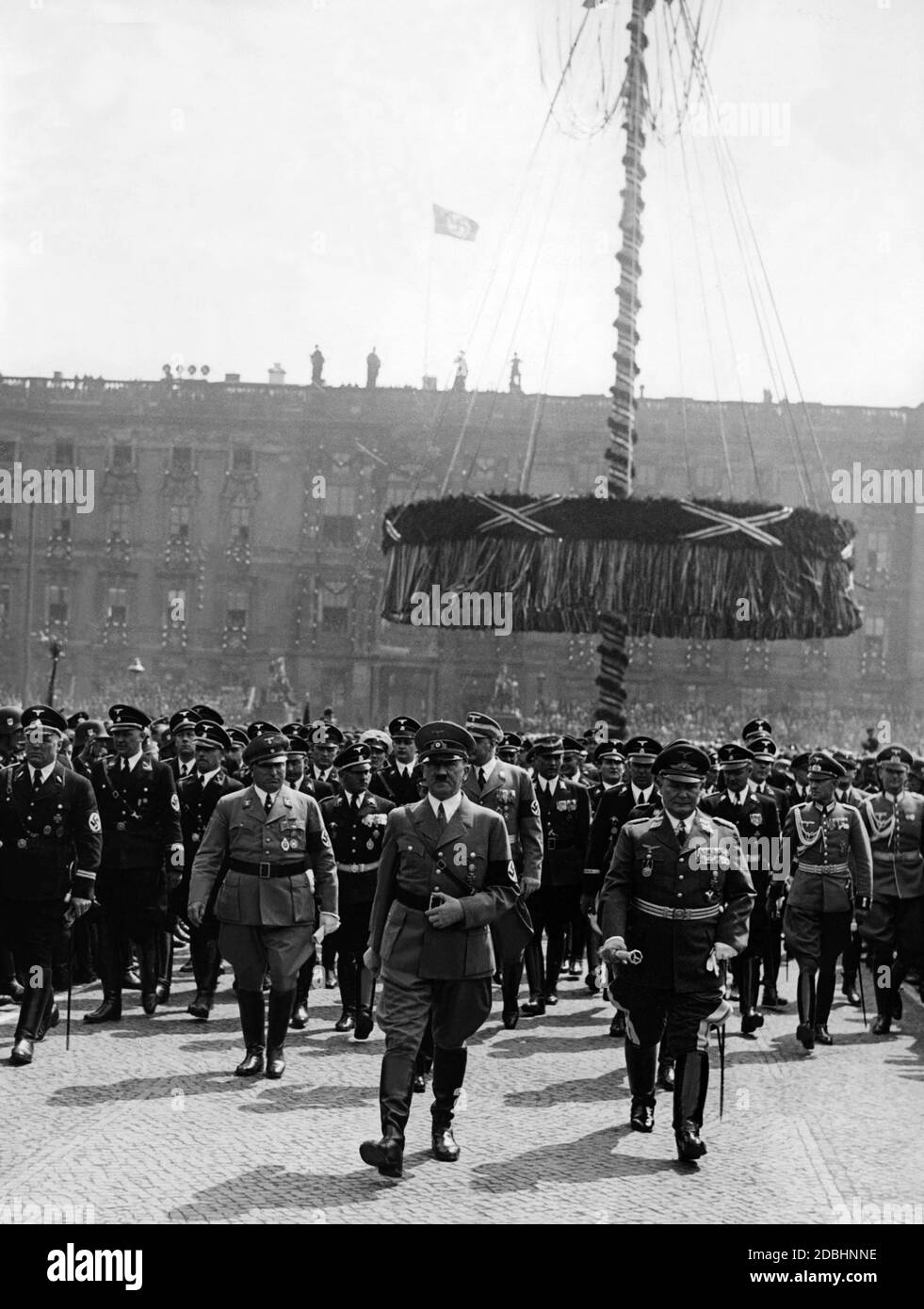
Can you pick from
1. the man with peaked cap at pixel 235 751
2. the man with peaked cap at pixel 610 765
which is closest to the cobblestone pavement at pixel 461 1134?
the man with peaked cap at pixel 610 765

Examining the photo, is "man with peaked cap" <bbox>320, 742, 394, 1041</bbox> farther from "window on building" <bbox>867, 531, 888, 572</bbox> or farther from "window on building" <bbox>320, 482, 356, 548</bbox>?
"window on building" <bbox>867, 531, 888, 572</bbox>

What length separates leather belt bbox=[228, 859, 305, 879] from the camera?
8469 mm

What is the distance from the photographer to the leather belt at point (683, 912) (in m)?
7.09

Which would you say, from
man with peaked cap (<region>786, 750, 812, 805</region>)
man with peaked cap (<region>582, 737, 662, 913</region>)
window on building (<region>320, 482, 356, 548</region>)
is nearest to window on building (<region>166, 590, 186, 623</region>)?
window on building (<region>320, 482, 356, 548</region>)

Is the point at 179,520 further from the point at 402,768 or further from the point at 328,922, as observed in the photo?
the point at 328,922

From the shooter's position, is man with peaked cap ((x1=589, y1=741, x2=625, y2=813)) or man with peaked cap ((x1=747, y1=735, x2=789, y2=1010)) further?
man with peaked cap ((x1=589, y1=741, x2=625, y2=813))

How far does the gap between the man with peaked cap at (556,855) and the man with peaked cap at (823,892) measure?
1988 millimetres

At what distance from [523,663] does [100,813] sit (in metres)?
40.0

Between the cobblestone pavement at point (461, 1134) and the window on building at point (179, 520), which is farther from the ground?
the window on building at point (179, 520)

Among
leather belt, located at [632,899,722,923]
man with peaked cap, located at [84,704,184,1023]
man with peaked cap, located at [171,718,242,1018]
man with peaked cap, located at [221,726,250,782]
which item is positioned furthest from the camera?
man with peaked cap, located at [221,726,250,782]

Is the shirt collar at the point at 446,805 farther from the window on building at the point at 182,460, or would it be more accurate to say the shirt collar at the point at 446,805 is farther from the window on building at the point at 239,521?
the window on building at the point at 182,460

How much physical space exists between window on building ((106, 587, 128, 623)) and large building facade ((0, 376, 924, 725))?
8cm

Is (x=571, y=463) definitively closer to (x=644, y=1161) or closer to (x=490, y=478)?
(x=490, y=478)

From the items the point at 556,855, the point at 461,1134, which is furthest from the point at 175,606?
the point at 461,1134
